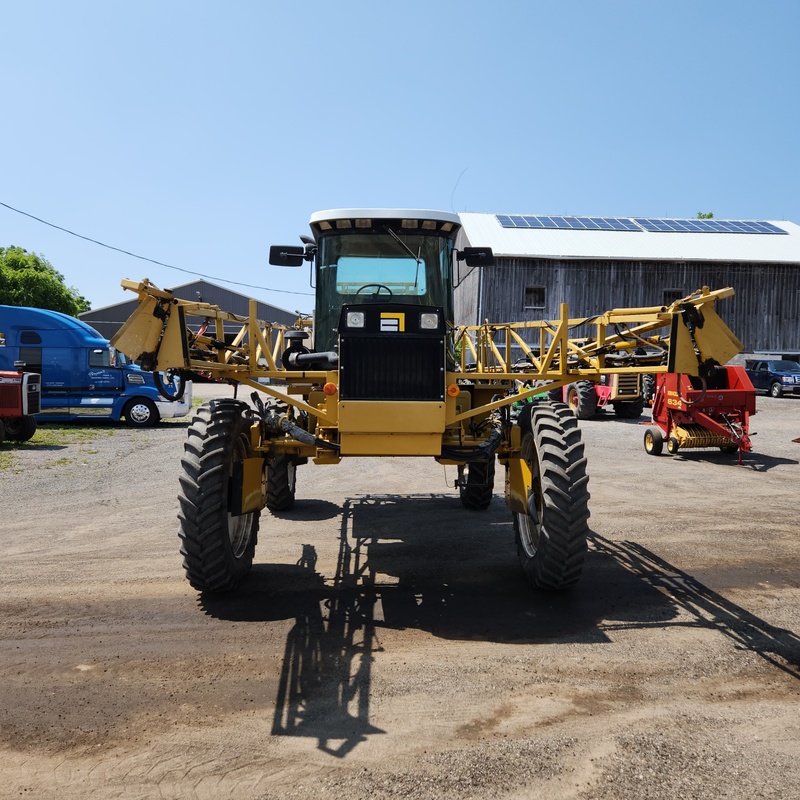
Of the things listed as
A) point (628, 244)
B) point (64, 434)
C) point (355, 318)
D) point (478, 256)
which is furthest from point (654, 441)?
point (628, 244)

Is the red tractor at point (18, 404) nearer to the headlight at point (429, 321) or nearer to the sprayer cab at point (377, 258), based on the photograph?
the sprayer cab at point (377, 258)

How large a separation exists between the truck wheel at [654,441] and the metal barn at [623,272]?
15.5 meters

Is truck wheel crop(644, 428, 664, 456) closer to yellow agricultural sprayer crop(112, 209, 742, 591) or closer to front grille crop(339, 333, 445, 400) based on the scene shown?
yellow agricultural sprayer crop(112, 209, 742, 591)

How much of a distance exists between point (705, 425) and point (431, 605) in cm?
916

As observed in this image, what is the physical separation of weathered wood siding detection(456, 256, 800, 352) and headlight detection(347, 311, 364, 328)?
24.1m

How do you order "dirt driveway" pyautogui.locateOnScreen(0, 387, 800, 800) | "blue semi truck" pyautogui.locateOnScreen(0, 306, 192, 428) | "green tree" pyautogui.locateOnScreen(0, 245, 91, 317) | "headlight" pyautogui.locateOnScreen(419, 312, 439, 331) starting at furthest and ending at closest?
"green tree" pyautogui.locateOnScreen(0, 245, 91, 317) → "blue semi truck" pyautogui.locateOnScreen(0, 306, 192, 428) → "headlight" pyautogui.locateOnScreen(419, 312, 439, 331) → "dirt driveway" pyautogui.locateOnScreen(0, 387, 800, 800)

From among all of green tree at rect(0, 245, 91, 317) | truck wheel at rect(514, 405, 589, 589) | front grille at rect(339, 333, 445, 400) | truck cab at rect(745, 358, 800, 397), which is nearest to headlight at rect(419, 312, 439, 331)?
front grille at rect(339, 333, 445, 400)

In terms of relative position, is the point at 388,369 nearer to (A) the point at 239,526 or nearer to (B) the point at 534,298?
(A) the point at 239,526

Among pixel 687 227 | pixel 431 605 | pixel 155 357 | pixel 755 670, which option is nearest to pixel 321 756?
pixel 431 605

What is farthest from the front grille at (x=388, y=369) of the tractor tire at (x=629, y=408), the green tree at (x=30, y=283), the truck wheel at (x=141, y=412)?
the green tree at (x=30, y=283)

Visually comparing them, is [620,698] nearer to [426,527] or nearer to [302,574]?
[302,574]

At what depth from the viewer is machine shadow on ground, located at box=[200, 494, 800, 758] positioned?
145 inches

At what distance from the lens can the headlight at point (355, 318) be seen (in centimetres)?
502

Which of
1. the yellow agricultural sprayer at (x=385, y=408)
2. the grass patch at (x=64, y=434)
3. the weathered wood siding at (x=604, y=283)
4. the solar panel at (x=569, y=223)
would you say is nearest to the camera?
the yellow agricultural sprayer at (x=385, y=408)
